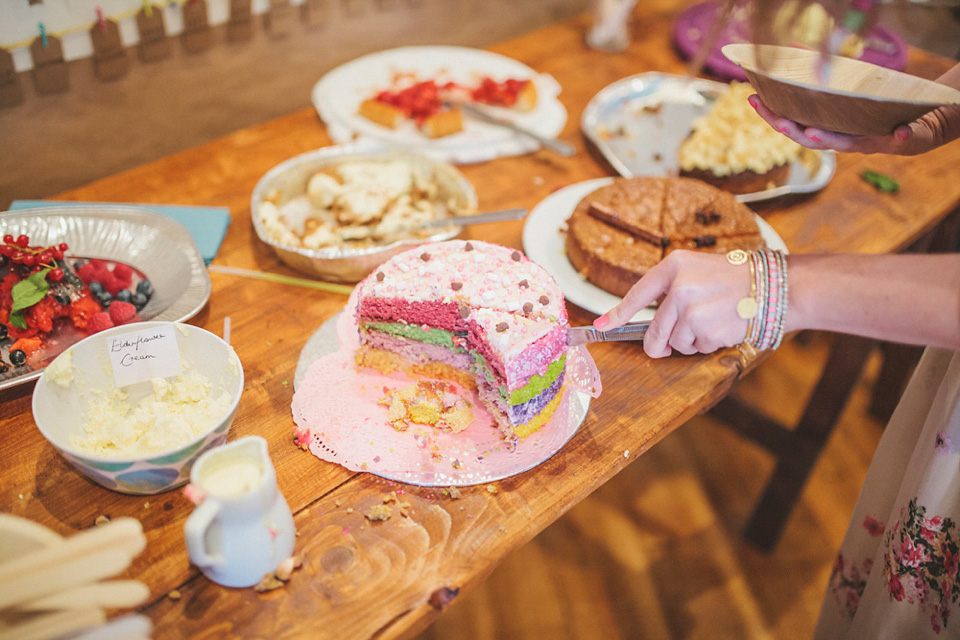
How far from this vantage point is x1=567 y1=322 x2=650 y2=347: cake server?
69.8 inches

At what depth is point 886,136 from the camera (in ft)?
5.86

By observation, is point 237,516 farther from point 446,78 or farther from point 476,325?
point 446,78

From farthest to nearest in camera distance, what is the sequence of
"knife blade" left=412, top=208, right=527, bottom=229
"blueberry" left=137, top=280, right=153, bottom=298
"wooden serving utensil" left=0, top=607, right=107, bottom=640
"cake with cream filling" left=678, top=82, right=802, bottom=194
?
"cake with cream filling" left=678, top=82, right=802, bottom=194 < "knife blade" left=412, top=208, right=527, bottom=229 < "blueberry" left=137, top=280, right=153, bottom=298 < "wooden serving utensil" left=0, top=607, right=107, bottom=640

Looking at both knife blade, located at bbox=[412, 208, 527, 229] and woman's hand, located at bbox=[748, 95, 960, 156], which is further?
knife blade, located at bbox=[412, 208, 527, 229]

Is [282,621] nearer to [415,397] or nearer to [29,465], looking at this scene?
[415,397]

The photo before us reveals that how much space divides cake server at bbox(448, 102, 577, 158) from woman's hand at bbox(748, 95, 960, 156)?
106 cm

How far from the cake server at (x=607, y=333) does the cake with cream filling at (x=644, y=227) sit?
347mm

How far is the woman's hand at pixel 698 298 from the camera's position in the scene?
1550 millimetres

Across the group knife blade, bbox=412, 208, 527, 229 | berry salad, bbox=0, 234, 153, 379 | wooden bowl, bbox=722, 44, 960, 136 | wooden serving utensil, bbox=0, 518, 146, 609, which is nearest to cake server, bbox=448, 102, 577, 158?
knife blade, bbox=412, 208, 527, 229

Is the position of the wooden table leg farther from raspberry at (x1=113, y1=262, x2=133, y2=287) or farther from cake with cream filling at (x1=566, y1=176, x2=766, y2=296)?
raspberry at (x1=113, y1=262, x2=133, y2=287)

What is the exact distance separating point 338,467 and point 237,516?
43 cm

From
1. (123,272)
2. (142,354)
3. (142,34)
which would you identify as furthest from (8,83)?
(142,354)

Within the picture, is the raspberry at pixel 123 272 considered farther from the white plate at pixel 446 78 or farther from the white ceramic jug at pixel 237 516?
the white plate at pixel 446 78

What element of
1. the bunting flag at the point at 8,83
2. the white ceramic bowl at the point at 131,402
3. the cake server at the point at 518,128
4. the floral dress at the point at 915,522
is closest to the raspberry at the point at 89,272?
the white ceramic bowl at the point at 131,402
